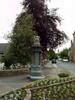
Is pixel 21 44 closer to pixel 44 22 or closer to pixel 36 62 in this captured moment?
pixel 36 62

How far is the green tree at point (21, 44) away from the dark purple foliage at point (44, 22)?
8143 millimetres

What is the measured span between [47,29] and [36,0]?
4.01m

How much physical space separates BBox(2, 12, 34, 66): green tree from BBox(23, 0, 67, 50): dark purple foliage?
814 centimetres

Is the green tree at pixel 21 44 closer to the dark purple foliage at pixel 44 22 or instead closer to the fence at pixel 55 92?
the dark purple foliage at pixel 44 22

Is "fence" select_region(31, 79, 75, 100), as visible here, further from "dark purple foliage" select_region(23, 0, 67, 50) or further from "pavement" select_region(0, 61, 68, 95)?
"dark purple foliage" select_region(23, 0, 67, 50)

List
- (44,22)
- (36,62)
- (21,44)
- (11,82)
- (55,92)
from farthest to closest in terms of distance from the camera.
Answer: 1. (44,22)
2. (21,44)
3. (36,62)
4. (11,82)
5. (55,92)

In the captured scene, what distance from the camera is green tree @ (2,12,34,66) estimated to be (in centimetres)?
3036

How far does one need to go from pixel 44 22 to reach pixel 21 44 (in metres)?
10.5

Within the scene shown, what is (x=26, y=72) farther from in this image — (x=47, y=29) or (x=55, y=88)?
(x=55, y=88)

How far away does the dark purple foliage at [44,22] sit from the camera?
3967 cm

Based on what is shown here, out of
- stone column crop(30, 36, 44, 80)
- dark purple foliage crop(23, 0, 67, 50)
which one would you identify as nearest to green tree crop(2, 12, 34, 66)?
stone column crop(30, 36, 44, 80)

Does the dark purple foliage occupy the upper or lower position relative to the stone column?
upper

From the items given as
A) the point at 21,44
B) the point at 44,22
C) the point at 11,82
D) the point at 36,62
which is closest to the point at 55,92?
the point at 11,82

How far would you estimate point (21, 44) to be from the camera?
99.6 feet
